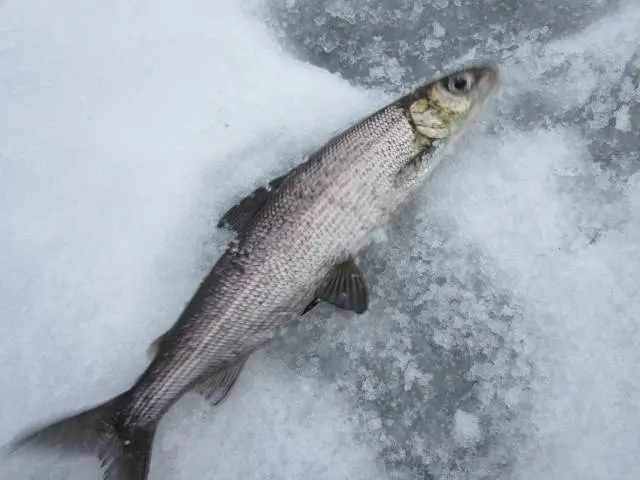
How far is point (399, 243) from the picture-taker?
256 centimetres

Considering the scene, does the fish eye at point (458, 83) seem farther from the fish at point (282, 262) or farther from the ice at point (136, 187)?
the ice at point (136, 187)

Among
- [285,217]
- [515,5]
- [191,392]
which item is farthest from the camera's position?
[515,5]

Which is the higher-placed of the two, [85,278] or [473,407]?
[85,278]

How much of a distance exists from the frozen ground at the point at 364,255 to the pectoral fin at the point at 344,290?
5.7 inches

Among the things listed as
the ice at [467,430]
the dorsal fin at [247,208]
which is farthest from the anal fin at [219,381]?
the ice at [467,430]

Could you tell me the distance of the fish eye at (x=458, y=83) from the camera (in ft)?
8.00

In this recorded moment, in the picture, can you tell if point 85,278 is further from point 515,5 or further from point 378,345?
point 515,5

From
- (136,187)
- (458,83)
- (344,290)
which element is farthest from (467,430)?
(136,187)

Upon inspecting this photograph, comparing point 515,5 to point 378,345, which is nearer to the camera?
point 378,345

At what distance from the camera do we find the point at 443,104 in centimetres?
244

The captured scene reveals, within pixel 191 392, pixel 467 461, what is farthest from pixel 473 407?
pixel 191 392

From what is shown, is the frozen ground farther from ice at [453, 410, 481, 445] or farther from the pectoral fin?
the pectoral fin

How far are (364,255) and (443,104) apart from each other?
25.0 inches

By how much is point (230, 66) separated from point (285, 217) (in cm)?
76
